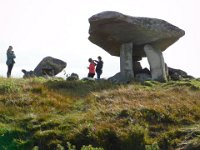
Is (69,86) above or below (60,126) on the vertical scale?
above

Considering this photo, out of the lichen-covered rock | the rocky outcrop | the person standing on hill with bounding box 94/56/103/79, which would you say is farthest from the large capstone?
the lichen-covered rock

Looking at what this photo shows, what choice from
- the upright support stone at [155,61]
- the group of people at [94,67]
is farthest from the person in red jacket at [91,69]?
the upright support stone at [155,61]

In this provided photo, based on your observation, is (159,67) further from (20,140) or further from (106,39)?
(20,140)

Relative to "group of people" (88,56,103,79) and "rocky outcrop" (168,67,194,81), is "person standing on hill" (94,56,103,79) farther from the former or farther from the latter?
"rocky outcrop" (168,67,194,81)

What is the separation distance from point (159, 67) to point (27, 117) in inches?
646

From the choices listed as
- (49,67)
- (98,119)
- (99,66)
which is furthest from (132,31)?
(98,119)

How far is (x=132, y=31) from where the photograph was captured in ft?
120

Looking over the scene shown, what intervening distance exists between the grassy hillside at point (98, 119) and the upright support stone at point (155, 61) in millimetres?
Answer: 7858

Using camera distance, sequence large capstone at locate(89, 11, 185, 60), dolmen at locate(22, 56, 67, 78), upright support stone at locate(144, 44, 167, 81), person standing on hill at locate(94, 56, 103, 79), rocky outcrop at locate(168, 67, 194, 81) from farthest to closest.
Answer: person standing on hill at locate(94, 56, 103, 79), dolmen at locate(22, 56, 67, 78), rocky outcrop at locate(168, 67, 194, 81), upright support stone at locate(144, 44, 167, 81), large capstone at locate(89, 11, 185, 60)

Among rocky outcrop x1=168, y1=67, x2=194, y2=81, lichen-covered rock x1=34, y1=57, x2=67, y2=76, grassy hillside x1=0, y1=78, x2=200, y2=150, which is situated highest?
lichen-covered rock x1=34, y1=57, x2=67, y2=76

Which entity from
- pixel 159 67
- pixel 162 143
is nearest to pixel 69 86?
pixel 159 67

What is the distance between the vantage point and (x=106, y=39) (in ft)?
125

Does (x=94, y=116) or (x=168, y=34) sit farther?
(x=168, y=34)

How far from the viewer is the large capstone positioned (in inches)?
1405
